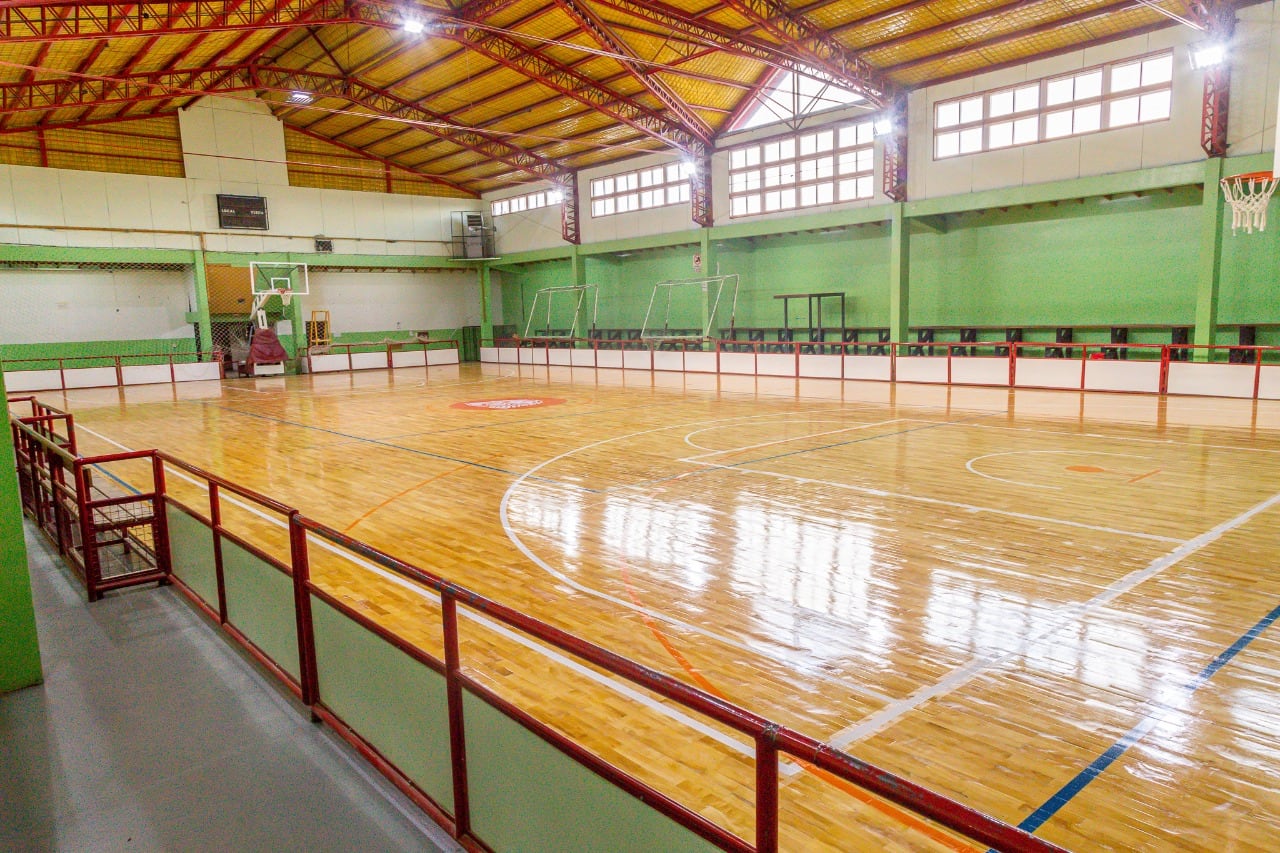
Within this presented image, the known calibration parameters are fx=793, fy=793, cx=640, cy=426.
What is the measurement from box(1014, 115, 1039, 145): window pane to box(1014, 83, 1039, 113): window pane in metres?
0.27

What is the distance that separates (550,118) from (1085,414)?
21425 mm

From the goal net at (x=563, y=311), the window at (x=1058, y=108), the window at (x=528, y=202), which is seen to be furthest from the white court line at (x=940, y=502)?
the window at (x=528, y=202)

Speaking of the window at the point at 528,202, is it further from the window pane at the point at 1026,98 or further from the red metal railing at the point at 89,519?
the red metal railing at the point at 89,519

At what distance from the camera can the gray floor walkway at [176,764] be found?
3.48 m

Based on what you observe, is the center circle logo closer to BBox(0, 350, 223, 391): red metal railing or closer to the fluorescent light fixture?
BBox(0, 350, 223, 391): red metal railing

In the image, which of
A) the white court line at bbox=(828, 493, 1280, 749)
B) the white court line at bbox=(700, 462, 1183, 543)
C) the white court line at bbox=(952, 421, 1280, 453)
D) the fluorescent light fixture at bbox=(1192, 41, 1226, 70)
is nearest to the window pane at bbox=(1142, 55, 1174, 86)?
the fluorescent light fixture at bbox=(1192, 41, 1226, 70)

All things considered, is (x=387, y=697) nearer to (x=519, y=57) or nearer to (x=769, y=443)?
(x=769, y=443)

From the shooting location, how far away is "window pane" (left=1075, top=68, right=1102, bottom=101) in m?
19.6

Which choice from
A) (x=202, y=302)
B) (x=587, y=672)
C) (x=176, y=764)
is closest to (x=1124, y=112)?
(x=587, y=672)

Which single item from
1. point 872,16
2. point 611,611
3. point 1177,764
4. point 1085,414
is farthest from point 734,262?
point 1177,764

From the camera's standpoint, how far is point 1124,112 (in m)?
19.2

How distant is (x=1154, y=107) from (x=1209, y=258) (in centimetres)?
385

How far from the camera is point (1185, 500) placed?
28.6ft

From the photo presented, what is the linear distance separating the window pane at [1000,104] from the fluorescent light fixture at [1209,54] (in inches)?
167
